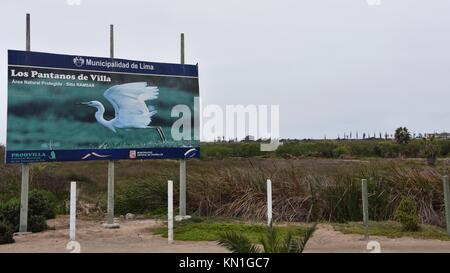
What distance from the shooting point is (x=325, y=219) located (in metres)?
12.1

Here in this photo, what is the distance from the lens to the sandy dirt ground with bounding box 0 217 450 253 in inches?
334

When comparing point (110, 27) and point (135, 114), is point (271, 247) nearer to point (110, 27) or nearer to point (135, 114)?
→ point (135, 114)

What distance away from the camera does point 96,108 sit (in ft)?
36.1

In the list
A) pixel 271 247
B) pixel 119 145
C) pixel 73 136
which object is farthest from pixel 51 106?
pixel 271 247

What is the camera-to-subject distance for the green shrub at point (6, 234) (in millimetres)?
9179

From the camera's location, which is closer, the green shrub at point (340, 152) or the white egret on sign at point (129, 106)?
the white egret on sign at point (129, 106)

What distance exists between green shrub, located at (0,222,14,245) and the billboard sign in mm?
1373

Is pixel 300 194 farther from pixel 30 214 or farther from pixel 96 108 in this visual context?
pixel 30 214

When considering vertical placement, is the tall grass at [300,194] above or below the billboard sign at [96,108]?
below

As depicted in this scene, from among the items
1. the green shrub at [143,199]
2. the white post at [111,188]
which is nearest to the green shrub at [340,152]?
the green shrub at [143,199]

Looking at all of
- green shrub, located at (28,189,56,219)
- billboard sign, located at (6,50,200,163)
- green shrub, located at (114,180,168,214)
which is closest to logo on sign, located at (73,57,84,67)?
billboard sign, located at (6,50,200,163)

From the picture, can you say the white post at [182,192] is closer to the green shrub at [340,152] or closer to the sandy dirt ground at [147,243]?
the sandy dirt ground at [147,243]

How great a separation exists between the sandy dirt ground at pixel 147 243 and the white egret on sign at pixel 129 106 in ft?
8.24
